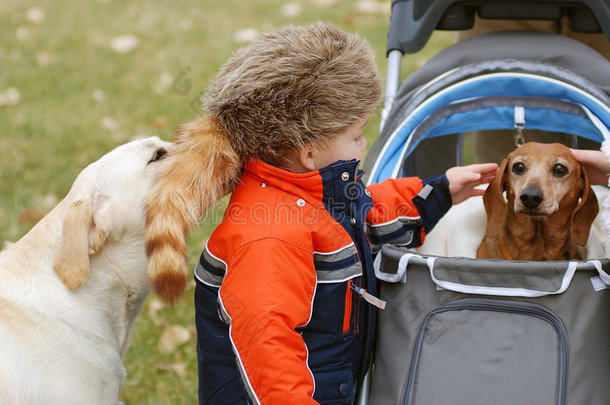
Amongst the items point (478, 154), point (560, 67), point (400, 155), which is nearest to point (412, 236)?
point (400, 155)

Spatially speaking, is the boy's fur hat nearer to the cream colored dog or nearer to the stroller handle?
the cream colored dog

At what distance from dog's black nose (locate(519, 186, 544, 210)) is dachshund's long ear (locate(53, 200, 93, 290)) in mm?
1546

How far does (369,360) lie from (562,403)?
0.59m

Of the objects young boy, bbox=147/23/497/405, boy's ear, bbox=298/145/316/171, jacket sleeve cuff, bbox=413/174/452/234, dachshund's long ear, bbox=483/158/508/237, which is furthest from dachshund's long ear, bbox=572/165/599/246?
boy's ear, bbox=298/145/316/171

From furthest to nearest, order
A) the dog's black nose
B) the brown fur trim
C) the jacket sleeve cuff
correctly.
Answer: the dog's black nose < the jacket sleeve cuff < the brown fur trim

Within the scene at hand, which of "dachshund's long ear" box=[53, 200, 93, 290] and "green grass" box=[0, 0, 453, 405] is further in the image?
"green grass" box=[0, 0, 453, 405]

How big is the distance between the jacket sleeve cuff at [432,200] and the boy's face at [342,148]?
0.41 meters

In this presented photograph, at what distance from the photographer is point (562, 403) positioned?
1.76m

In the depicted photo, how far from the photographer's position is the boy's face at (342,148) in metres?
1.97

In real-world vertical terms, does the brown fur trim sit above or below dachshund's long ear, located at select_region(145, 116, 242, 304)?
above

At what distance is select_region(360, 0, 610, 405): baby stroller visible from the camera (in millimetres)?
1803

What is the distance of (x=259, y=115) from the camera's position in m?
1.86

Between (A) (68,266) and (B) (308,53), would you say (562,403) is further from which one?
(A) (68,266)

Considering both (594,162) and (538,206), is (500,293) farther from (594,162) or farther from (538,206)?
(594,162)
